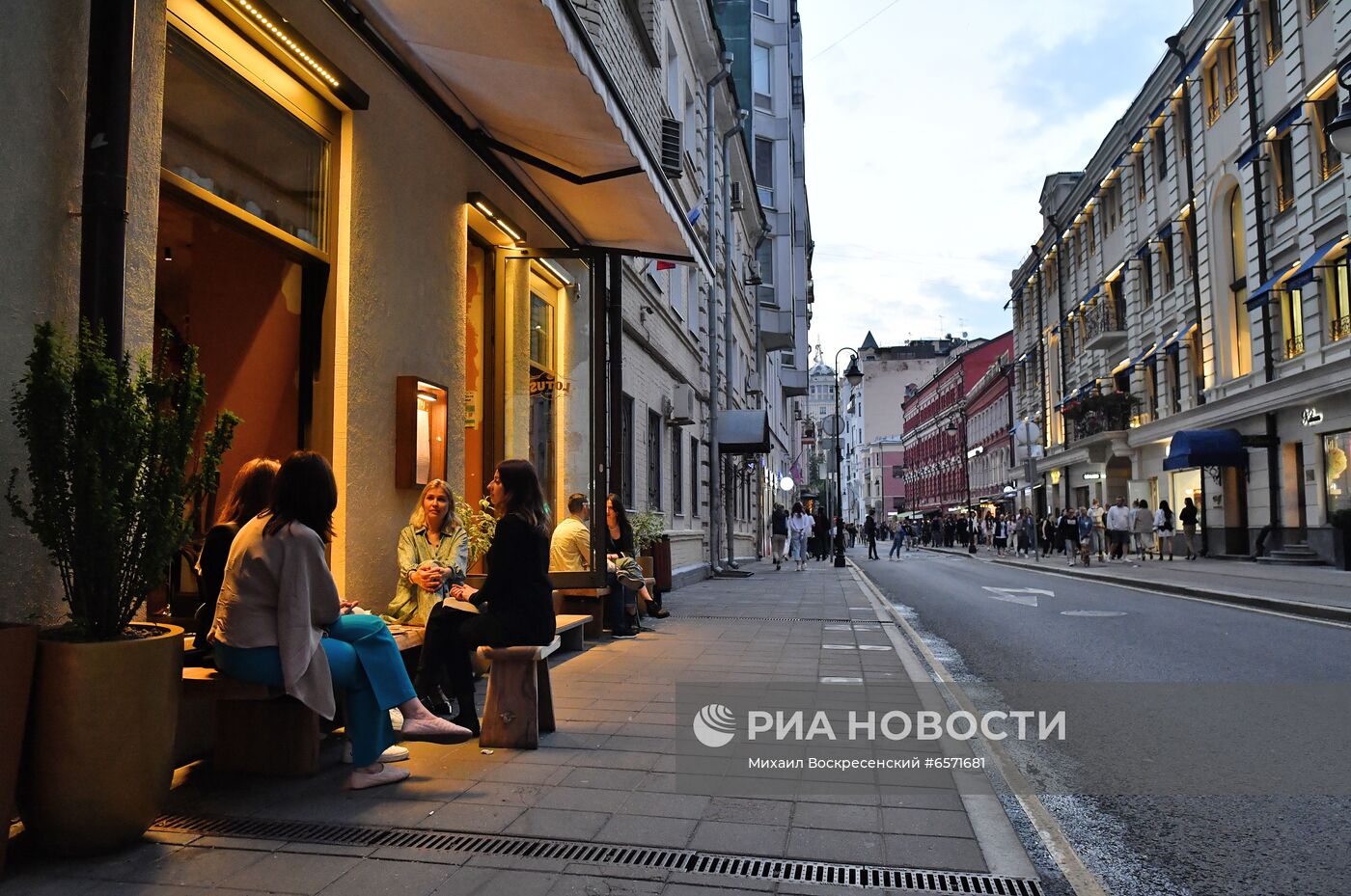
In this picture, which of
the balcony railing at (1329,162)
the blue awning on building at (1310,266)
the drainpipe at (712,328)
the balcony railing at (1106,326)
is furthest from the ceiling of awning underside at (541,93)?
the balcony railing at (1106,326)

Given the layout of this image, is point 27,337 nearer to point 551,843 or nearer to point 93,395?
point 93,395

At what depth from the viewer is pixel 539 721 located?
570cm

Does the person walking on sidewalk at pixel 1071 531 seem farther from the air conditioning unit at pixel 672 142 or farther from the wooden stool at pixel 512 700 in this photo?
the wooden stool at pixel 512 700

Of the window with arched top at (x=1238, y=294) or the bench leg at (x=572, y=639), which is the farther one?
the window with arched top at (x=1238, y=294)

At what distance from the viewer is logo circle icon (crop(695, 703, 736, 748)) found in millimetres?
5582

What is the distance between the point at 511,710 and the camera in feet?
17.6

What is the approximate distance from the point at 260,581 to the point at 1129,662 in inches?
296

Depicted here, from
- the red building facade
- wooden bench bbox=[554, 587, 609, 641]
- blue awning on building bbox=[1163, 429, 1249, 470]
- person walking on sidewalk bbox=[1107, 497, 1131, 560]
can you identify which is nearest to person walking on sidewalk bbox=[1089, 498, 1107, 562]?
person walking on sidewalk bbox=[1107, 497, 1131, 560]

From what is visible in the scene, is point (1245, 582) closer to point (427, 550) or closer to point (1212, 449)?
point (1212, 449)

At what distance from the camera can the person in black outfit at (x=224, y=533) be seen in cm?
479

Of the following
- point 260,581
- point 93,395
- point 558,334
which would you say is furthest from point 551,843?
point 558,334

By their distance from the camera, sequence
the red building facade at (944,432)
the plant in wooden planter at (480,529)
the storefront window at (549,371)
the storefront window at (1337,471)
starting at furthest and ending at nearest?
the red building facade at (944,432), the storefront window at (1337,471), the storefront window at (549,371), the plant in wooden planter at (480,529)

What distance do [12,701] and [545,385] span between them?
8.99 metres

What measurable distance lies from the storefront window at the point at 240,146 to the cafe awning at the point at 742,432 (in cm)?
1777
